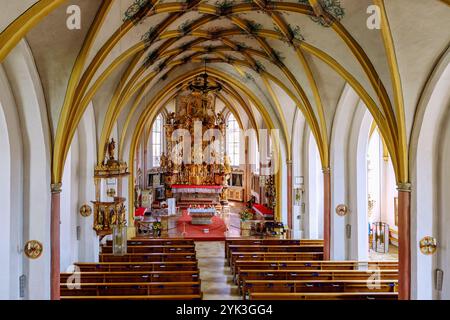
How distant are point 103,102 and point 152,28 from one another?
13.1 ft

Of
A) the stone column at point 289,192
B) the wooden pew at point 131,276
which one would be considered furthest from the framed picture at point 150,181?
the wooden pew at point 131,276

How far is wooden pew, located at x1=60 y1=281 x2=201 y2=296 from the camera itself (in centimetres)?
890

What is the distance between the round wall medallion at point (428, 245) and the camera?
8953 mm

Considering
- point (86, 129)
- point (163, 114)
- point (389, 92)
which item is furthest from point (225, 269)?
point (163, 114)

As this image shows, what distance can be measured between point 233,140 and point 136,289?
73.6ft

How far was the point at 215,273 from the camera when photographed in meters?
13.5

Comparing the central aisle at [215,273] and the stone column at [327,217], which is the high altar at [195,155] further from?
the stone column at [327,217]

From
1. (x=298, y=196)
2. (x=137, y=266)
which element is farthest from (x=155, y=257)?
(x=298, y=196)

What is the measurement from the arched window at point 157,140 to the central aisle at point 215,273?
13006 mm

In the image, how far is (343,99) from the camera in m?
12.8

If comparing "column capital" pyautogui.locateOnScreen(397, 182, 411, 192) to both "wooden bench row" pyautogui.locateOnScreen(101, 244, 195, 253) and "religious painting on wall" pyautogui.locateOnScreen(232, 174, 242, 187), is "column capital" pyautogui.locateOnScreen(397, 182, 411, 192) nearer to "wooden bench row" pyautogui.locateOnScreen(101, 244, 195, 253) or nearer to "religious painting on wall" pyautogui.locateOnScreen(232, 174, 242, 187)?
"wooden bench row" pyautogui.locateOnScreen(101, 244, 195, 253)

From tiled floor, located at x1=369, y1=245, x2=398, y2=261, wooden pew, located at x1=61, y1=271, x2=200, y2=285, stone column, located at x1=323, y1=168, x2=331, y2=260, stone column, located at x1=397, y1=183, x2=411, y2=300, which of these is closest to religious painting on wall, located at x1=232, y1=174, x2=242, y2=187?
tiled floor, located at x1=369, y1=245, x2=398, y2=261

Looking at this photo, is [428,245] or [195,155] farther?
[195,155]

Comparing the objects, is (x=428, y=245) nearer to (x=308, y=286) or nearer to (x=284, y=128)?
(x=308, y=286)
